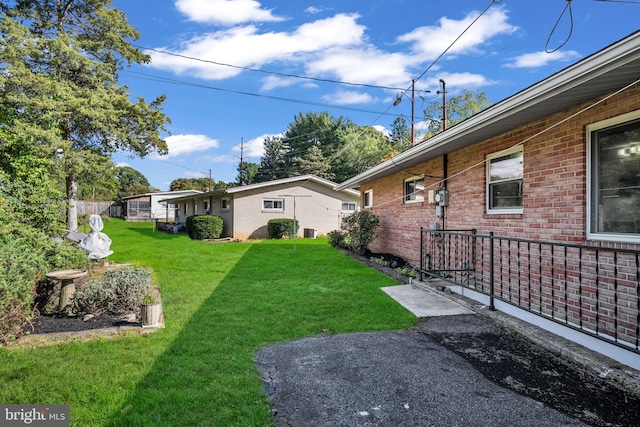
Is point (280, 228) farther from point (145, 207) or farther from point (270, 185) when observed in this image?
point (145, 207)

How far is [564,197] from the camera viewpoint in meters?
4.30

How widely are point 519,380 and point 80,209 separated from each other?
1739 inches

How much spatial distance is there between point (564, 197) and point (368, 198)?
9.65m

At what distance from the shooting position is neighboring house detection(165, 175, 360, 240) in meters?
18.9

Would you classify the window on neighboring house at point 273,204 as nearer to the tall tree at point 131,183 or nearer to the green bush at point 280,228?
the green bush at point 280,228

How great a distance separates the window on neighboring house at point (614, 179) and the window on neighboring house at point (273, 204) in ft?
55.5

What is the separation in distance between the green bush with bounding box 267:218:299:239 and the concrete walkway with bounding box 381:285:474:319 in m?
12.5

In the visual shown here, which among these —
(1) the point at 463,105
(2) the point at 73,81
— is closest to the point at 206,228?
(2) the point at 73,81

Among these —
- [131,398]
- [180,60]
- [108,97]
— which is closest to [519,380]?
[131,398]

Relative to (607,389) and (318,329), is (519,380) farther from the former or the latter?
(318,329)

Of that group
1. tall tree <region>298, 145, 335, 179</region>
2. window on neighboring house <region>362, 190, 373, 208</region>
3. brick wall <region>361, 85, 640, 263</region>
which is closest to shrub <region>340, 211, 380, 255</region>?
window on neighboring house <region>362, 190, 373, 208</region>

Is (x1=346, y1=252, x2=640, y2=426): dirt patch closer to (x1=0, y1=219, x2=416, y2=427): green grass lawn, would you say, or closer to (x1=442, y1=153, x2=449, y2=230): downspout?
(x1=0, y1=219, x2=416, y2=427): green grass lawn

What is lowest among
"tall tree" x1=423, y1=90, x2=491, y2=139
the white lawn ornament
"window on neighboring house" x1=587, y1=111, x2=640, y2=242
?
the white lawn ornament

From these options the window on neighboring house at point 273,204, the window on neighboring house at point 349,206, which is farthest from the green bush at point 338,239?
the window on neighboring house at point 349,206
